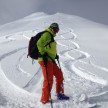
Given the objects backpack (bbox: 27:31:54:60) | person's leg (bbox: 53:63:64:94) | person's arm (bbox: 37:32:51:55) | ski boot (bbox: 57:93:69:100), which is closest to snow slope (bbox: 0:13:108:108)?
ski boot (bbox: 57:93:69:100)

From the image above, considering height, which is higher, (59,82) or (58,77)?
(58,77)

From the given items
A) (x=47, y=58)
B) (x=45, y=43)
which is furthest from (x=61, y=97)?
(x=45, y=43)

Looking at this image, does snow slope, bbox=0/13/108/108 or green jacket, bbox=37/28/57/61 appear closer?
green jacket, bbox=37/28/57/61

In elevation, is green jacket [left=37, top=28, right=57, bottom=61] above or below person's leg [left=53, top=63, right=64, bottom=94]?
above

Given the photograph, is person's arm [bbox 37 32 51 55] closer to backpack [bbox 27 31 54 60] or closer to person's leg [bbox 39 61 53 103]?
backpack [bbox 27 31 54 60]

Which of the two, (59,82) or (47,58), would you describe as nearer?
(47,58)

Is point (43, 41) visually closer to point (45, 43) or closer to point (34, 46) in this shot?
point (45, 43)

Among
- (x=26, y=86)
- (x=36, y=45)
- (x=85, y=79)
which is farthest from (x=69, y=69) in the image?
(x=36, y=45)

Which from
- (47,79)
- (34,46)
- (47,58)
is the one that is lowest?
(47,79)

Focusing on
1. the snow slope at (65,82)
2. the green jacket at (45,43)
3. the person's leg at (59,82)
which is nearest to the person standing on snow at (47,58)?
the green jacket at (45,43)

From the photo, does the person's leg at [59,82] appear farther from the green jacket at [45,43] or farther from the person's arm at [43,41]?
the person's arm at [43,41]

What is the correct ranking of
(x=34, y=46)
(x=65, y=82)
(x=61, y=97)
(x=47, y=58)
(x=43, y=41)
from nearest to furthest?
(x=43, y=41) < (x=34, y=46) < (x=47, y=58) < (x=61, y=97) < (x=65, y=82)

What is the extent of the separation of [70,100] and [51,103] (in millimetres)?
811

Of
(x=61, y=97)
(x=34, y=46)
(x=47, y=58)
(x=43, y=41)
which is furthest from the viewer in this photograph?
(x=61, y=97)
